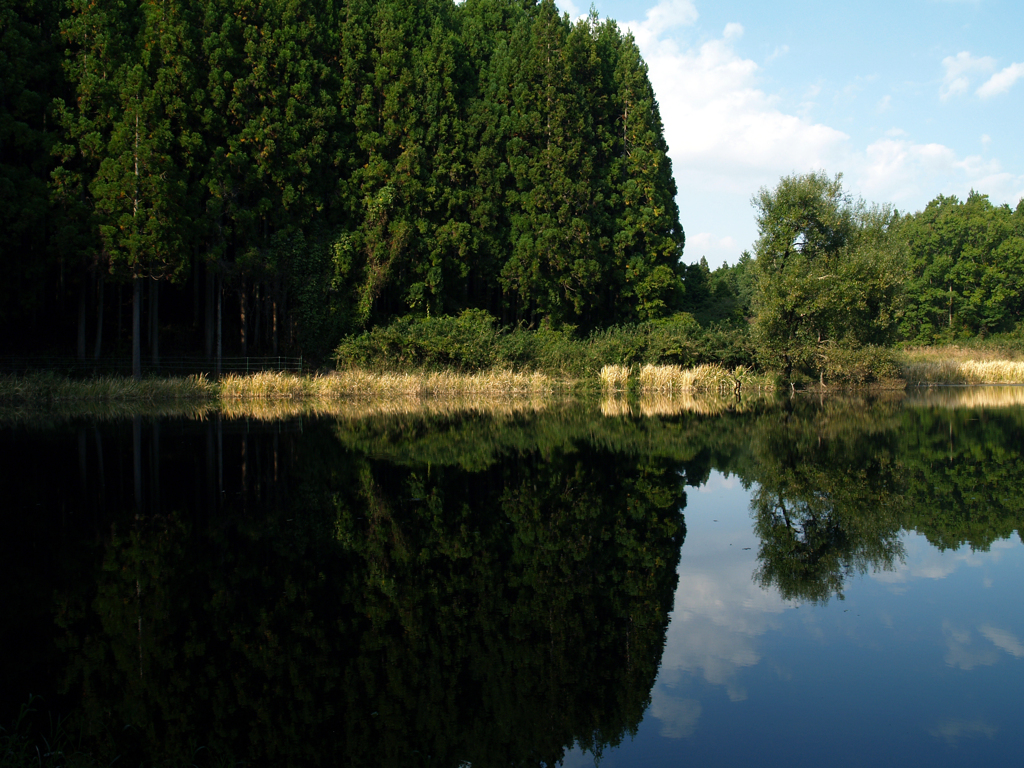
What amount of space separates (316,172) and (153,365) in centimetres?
1057

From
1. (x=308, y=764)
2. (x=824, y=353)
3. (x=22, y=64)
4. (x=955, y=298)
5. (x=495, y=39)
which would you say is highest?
(x=495, y=39)

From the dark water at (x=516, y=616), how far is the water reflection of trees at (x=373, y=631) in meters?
0.02

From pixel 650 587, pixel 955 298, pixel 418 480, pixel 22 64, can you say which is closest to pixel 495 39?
pixel 22 64

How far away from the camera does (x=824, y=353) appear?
107ft

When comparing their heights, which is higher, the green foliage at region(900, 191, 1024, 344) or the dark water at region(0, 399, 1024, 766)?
the green foliage at region(900, 191, 1024, 344)

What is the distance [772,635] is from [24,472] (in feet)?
36.0

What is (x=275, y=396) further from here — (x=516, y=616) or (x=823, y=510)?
(x=516, y=616)

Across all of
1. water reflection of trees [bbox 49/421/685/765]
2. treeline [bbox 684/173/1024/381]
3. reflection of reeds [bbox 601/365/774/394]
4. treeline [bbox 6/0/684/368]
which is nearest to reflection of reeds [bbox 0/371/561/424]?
treeline [bbox 6/0/684/368]

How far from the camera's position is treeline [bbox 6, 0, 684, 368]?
25.8 meters

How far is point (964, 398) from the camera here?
2808 cm

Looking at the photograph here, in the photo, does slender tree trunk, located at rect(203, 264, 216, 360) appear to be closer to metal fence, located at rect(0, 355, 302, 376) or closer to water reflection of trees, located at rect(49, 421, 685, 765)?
metal fence, located at rect(0, 355, 302, 376)

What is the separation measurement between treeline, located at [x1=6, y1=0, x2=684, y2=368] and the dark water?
58.8ft

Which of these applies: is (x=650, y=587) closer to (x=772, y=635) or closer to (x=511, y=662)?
(x=772, y=635)

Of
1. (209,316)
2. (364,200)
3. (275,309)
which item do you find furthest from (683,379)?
(209,316)
